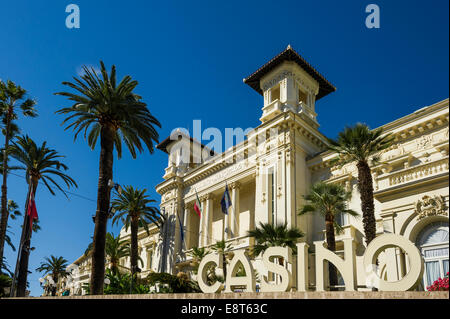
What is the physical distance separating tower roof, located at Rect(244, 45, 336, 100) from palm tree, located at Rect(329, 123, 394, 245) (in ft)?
49.1

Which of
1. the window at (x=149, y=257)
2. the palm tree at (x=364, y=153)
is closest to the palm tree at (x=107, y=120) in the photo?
the palm tree at (x=364, y=153)

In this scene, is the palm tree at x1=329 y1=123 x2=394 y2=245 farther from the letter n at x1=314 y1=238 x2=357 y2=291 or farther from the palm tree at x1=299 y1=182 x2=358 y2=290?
the letter n at x1=314 y1=238 x2=357 y2=291

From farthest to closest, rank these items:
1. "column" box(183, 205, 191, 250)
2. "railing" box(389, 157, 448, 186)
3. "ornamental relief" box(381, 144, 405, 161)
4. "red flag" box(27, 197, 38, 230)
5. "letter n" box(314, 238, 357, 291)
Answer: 1. "column" box(183, 205, 191, 250)
2. "red flag" box(27, 197, 38, 230)
3. "ornamental relief" box(381, 144, 405, 161)
4. "railing" box(389, 157, 448, 186)
5. "letter n" box(314, 238, 357, 291)

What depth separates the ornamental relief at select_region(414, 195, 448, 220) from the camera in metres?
15.3

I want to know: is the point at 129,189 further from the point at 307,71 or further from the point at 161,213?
the point at 307,71

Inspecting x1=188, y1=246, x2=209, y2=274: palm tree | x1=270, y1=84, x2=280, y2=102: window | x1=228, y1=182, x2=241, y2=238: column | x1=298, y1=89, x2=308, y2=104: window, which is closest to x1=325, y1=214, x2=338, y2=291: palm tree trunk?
x1=228, y1=182, x2=241, y2=238: column

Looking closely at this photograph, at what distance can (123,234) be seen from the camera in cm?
5722

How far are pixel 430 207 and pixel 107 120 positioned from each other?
55.8ft

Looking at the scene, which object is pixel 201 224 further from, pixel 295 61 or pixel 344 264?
pixel 344 264

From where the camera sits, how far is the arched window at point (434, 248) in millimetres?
16606

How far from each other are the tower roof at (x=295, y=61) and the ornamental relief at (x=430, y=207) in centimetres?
2102

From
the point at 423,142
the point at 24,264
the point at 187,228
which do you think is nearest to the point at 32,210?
the point at 24,264
